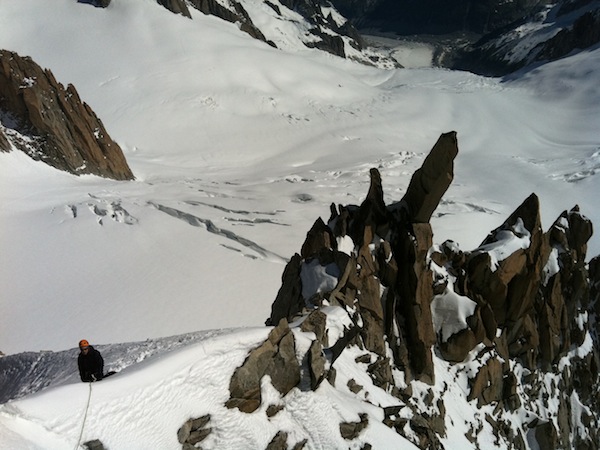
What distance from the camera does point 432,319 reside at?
1326 centimetres

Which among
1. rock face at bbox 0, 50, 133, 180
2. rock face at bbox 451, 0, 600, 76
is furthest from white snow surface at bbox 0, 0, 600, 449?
rock face at bbox 451, 0, 600, 76

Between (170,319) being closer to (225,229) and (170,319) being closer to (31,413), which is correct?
(225,229)

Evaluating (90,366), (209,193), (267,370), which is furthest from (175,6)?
(90,366)

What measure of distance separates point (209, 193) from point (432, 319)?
51.0 feet

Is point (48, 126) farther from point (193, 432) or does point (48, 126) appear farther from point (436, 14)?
point (436, 14)

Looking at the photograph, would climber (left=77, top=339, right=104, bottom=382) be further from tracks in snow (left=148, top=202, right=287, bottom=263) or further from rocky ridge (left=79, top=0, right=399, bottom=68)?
rocky ridge (left=79, top=0, right=399, bottom=68)

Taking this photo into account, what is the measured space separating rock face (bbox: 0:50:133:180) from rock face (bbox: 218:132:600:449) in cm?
1537

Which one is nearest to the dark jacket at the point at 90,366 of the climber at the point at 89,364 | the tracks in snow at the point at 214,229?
the climber at the point at 89,364

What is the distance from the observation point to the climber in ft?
23.1

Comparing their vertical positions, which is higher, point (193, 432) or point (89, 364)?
point (89, 364)

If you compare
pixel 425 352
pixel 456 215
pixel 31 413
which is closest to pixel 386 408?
pixel 425 352

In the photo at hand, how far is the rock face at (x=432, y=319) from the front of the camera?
396 inches

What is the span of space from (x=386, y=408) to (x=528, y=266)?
7.70 m

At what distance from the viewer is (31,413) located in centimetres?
583
